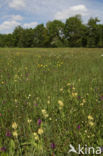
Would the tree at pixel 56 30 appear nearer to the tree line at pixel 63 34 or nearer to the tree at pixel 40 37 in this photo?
the tree line at pixel 63 34

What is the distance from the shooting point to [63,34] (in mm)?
61188

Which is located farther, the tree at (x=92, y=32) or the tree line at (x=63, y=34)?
the tree line at (x=63, y=34)

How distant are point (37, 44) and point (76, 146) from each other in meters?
63.3

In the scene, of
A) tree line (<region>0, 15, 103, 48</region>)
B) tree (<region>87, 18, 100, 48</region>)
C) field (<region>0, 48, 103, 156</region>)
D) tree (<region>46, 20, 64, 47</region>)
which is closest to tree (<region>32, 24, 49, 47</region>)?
tree line (<region>0, 15, 103, 48</region>)

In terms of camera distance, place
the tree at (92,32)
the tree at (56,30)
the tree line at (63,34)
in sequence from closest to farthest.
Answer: the tree at (92,32) → the tree line at (63,34) → the tree at (56,30)

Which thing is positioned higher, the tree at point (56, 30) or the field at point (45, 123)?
the tree at point (56, 30)

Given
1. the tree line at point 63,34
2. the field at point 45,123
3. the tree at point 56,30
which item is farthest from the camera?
the tree at point 56,30

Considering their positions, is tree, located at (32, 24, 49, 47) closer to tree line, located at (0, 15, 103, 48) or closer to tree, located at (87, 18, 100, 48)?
tree line, located at (0, 15, 103, 48)

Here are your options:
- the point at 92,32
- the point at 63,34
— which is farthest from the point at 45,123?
the point at 63,34

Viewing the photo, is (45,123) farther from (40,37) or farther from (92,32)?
(40,37)

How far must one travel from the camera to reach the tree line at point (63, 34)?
168 feet

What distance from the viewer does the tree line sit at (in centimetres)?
5134

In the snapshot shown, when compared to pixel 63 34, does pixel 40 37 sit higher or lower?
lower

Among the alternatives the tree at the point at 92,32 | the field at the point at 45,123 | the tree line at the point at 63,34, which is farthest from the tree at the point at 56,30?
the field at the point at 45,123
